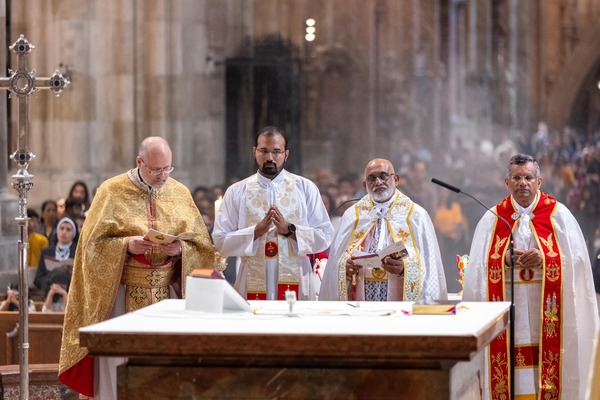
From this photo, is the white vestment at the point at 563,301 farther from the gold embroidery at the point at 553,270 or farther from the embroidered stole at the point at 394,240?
the embroidered stole at the point at 394,240

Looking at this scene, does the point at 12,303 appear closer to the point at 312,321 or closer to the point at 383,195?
the point at 383,195

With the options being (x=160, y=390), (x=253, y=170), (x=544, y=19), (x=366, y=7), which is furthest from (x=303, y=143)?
(x=160, y=390)

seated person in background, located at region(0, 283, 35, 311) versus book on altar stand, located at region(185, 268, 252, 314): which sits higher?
book on altar stand, located at region(185, 268, 252, 314)

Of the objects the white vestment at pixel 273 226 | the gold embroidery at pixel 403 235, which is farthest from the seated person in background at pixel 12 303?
the gold embroidery at pixel 403 235

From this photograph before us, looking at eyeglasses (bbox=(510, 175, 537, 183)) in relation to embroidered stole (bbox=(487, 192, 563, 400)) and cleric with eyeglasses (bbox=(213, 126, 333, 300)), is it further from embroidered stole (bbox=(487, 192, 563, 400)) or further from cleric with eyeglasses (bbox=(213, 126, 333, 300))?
cleric with eyeglasses (bbox=(213, 126, 333, 300))

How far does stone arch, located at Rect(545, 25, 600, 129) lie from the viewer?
16156 mm

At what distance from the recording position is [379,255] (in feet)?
25.6

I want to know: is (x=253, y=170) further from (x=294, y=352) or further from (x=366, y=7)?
(x=294, y=352)

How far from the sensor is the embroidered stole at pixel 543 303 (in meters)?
8.02

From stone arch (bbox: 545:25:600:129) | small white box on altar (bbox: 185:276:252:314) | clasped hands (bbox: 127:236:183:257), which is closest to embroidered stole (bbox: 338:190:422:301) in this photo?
clasped hands (bbox: 127:236:183:257)

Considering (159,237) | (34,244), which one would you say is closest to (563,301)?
(159,237)

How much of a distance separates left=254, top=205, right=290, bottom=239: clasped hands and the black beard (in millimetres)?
377

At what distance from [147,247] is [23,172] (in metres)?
0.84

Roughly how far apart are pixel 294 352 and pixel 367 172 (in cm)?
323
